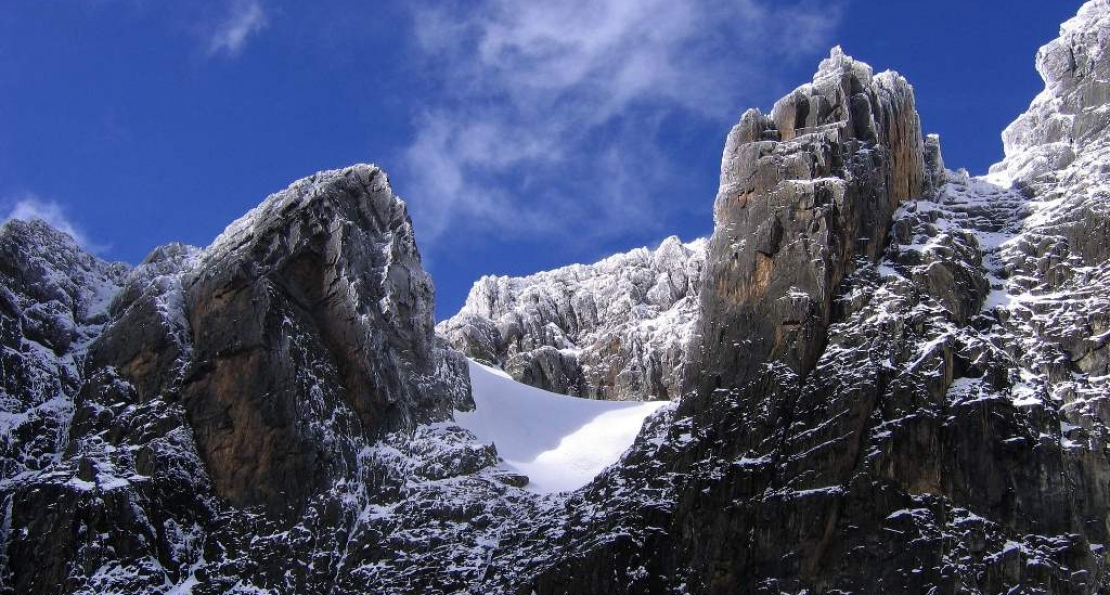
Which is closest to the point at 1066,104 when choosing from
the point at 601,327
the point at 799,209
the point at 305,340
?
the point at 799,209

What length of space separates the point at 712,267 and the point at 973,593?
2250 centimetres

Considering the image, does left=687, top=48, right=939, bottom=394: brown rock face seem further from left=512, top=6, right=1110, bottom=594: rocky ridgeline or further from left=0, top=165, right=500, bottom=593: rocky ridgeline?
left=0, top=165, right=500, bottom=593: rocky ridgeline

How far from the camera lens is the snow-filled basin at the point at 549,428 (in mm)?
81625

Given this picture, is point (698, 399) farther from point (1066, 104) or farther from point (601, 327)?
point (601, 327)

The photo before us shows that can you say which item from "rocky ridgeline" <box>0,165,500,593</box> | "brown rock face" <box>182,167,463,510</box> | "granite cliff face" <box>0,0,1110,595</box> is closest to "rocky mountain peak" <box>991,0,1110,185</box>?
"granite cliff face" <box>0,0,1110,595</box>

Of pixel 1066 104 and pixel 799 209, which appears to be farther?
pixel 1066 104

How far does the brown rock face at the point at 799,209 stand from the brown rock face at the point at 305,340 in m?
17.2

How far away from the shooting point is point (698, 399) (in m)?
71.3

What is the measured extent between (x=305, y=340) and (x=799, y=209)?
2639cm

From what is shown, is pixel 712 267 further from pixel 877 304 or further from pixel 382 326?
pixel 382 326

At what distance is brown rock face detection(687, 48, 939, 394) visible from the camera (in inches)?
2798

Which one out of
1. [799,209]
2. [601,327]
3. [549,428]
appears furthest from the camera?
[601,327]

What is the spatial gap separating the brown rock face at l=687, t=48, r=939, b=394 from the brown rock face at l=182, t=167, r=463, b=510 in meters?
17.2

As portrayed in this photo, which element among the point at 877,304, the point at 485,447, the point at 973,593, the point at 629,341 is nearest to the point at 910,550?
the point at 973,593
